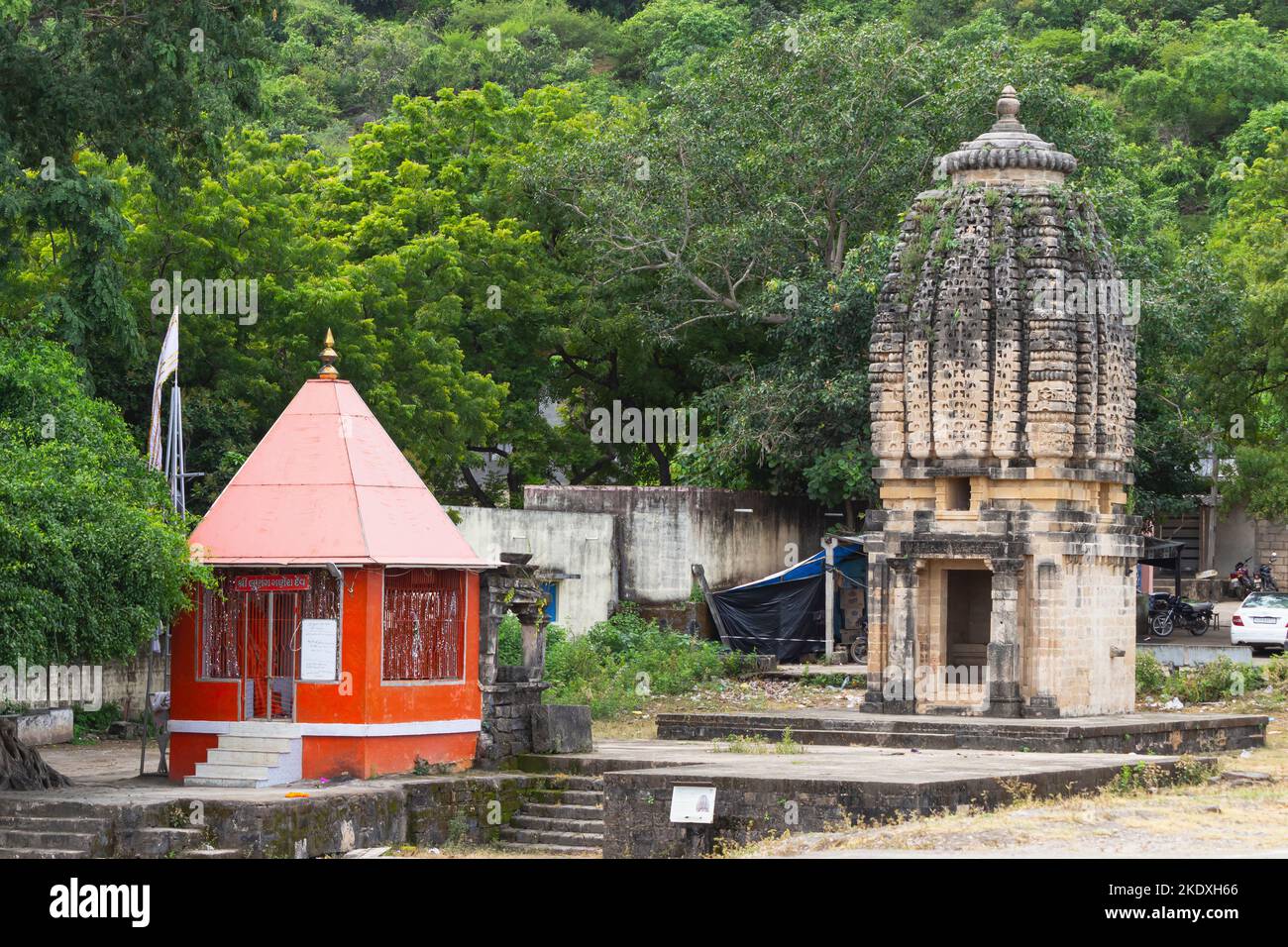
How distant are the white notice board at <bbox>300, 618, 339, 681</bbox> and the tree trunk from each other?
2.97m

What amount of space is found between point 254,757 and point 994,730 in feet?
34.4

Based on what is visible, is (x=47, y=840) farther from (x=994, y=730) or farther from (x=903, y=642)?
(x=903, y=642)

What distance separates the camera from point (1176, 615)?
144 ft

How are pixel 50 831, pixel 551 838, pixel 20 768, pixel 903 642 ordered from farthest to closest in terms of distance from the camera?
1. pixel 903 642
2. pixel 551 838
3. pixel 20 768
4. pixel 50 831

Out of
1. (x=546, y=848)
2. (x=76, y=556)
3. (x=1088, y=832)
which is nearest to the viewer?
(x=1088, y=832)

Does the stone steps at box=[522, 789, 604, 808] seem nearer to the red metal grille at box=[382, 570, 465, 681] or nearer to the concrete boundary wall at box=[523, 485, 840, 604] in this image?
the red metal grille at box=[382, 570, 465, 681]

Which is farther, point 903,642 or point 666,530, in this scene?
point 666,530

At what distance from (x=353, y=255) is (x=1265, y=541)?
26.1 meters

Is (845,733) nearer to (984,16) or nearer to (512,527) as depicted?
(512,527)

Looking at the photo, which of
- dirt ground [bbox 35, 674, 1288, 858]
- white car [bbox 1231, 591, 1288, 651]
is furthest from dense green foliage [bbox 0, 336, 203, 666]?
white car [bbox 1231, 591, 1288, 651]

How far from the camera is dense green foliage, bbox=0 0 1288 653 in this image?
93.5 ft

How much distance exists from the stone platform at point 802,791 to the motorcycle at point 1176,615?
19.4 m

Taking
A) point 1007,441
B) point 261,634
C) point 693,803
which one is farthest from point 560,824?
point 1007,441

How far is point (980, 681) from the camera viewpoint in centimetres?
3045
